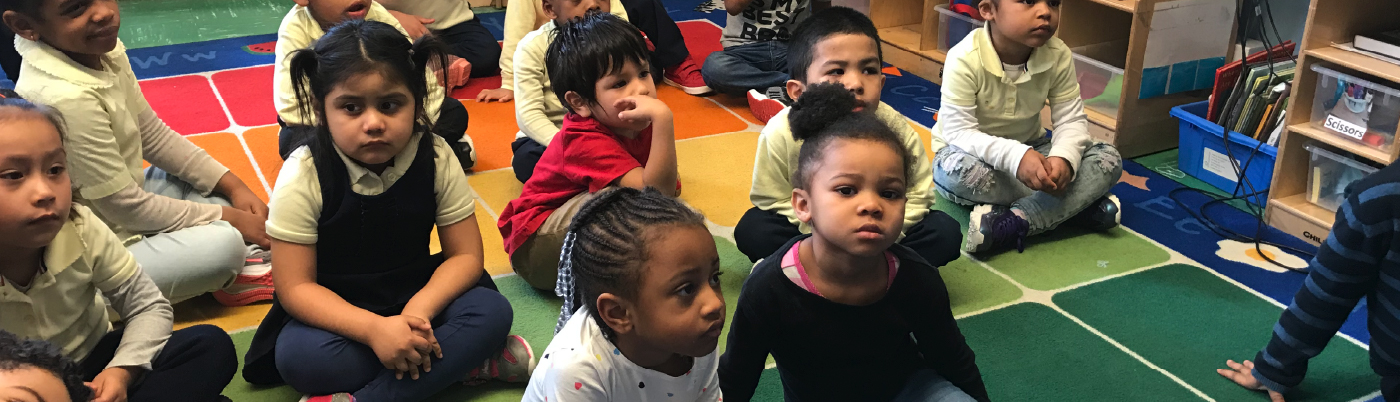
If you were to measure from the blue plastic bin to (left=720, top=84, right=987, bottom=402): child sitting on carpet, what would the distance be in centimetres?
133

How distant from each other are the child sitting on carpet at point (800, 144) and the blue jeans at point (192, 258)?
88cm

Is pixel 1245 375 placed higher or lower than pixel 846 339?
lower

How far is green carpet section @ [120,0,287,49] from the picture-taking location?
3.59m

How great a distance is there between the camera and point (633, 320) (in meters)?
1.15

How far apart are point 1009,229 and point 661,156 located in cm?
78

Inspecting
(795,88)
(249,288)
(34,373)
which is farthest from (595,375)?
(249,288)

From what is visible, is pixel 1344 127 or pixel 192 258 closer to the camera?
pixel 192 258

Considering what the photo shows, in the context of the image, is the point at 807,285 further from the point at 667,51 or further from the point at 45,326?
the point at 667,51

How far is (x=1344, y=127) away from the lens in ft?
7.10

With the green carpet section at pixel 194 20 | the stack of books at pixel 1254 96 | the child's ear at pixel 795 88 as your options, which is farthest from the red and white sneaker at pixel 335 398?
the green carpet section at pixel 194 20

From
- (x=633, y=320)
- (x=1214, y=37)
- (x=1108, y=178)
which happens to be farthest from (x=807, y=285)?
(x=1214, y=37)

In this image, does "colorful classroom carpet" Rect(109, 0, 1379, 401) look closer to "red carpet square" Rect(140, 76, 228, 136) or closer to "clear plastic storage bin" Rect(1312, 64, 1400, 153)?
"red carpet square" Rect(140, 76, 228, 136)

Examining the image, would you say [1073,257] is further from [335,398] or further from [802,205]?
[335,398]

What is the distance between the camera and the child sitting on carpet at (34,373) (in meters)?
1.04
